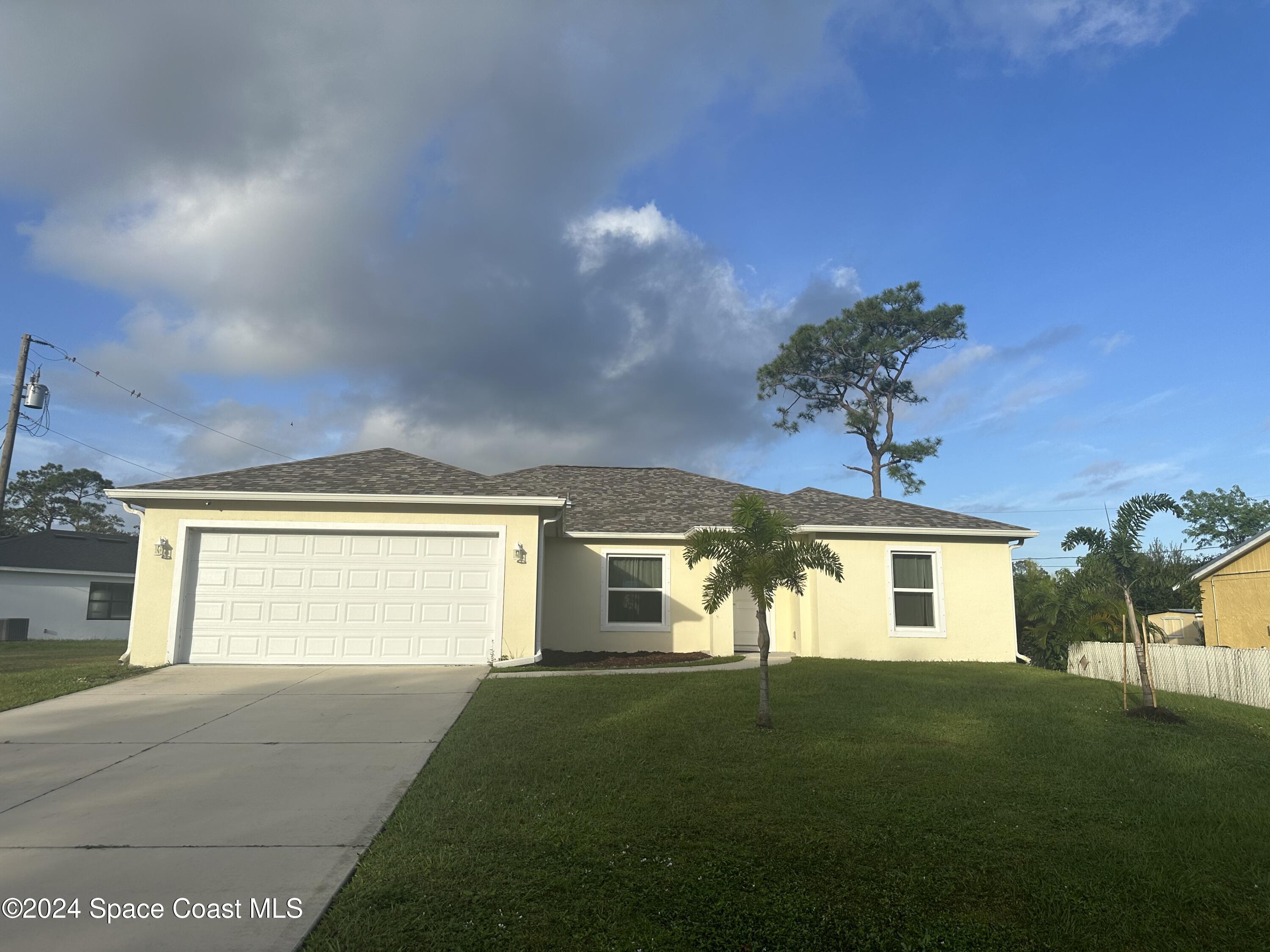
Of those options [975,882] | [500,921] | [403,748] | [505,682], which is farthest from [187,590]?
[975,882]

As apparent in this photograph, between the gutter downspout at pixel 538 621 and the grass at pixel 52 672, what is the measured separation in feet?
18.6

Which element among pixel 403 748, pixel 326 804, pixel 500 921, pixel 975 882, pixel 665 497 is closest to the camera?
pixel 500 921

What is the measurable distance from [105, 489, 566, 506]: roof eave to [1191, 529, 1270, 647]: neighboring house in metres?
19.5

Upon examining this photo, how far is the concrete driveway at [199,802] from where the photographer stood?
3.67 meters

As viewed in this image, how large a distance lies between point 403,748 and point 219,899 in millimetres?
3265

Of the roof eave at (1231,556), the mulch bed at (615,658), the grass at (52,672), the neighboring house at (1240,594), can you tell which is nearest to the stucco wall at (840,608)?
the mulch bed at (615,658)

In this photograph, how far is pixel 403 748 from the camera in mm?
7066

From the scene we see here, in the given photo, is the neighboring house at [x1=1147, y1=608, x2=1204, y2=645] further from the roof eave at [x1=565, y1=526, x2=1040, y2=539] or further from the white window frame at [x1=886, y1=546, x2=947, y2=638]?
the white window frame at [x1=886, y1=546, x2=947, y2=638]

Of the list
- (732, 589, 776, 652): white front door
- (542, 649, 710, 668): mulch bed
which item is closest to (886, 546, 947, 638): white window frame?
(732, 589, 776, 652): white front door

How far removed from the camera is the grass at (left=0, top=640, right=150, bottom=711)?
991 cm

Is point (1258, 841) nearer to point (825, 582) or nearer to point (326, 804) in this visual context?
point (326, 804)

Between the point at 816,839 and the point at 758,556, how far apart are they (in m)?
3.95

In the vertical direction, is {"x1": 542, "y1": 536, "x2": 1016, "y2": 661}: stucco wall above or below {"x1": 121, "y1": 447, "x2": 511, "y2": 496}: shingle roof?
below

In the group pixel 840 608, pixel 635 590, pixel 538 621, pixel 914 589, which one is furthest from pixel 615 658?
pixel 914 589
